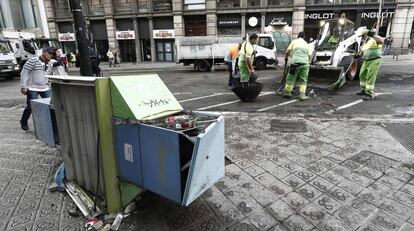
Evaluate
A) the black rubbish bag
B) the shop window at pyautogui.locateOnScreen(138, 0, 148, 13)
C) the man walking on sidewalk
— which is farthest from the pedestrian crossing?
the shop window at pyautogui.locateOnScreen(138, 0, 148, 13)

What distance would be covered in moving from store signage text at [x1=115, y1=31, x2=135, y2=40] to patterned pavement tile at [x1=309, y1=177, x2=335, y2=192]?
26.6 meters

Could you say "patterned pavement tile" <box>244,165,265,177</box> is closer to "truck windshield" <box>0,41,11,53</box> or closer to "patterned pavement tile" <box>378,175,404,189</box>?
"patterned pavement tile" <box>378,175,404,189</box>

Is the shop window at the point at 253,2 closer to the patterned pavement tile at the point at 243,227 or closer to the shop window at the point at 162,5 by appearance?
the shop window at the point at 162,5

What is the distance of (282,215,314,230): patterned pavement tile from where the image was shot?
2.52 metres

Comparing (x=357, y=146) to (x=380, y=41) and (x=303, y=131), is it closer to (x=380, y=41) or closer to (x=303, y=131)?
(x=303, y=131)

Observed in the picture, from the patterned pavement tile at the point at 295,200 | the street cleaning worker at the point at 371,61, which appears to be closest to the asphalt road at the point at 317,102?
the street cleaning worker at the point at 371,61

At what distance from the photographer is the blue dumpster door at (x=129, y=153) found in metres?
2.41

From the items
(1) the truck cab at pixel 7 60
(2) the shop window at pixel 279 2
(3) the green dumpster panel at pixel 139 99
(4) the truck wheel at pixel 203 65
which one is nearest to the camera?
(3) the green dumpster panel at pixel 139 99

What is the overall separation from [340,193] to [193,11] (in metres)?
24.6

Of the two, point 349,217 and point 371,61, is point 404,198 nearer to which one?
point 349,217

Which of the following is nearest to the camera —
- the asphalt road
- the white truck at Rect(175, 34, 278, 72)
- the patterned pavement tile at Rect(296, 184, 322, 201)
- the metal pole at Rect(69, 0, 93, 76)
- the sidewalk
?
the sidewalk

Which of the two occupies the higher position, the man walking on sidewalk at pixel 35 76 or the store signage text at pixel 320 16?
the store signage text at pixel 320 16

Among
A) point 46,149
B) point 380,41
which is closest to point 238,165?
point 46,149

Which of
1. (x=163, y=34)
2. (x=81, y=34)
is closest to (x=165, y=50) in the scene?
(x=163, y=34)
